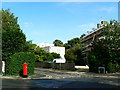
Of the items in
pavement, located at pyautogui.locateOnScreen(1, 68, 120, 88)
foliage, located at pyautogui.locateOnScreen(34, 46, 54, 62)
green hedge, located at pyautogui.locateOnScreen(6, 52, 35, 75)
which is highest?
foliage, located at pyautogui.locateOnScreen(34, 46, 54, 62)

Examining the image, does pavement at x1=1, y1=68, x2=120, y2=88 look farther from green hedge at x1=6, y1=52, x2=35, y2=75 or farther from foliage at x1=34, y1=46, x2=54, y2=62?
foliage at x1=34, y1=46, x2=54, y2=62

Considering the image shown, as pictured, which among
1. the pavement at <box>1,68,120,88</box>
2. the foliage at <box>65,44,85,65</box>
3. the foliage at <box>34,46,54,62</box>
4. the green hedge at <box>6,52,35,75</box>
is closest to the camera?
the pavement at <box>1,68,120,88</box>

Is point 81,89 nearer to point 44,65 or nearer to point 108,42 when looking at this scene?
point 108,42

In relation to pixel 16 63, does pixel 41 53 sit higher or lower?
higher

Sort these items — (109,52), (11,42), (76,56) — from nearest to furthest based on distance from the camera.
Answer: (11,42) → (109,52) → (76,56)

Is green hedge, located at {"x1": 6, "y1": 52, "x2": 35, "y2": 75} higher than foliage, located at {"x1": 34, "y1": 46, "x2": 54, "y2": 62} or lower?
lower

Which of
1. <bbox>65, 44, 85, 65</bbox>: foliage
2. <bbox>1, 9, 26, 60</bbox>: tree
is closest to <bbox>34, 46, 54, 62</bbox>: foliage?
<bbox>65, 44, 85, 65</bbox>: foliage

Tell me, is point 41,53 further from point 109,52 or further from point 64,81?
point 64,81

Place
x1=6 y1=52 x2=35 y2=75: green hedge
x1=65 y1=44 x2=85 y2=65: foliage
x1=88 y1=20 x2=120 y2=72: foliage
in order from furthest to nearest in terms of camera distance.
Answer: x1=65 y1=44 x2=85 y2=65: foliage
x1=88 y1=20 x2=120 y2=72: foliage
x1=6 y1=52 x2=35 y2=75: green hedge

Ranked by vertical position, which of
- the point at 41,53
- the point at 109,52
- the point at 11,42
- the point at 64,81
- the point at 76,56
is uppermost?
the point at 11,42

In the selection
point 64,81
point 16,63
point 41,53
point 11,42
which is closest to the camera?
point 64,81

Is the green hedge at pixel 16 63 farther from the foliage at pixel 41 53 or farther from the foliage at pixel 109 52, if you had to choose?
the foliage at pixel 41 53

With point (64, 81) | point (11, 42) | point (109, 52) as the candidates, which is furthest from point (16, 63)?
point (109, 52)

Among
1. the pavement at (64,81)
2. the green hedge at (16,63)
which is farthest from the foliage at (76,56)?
the pavement at (64,81)
